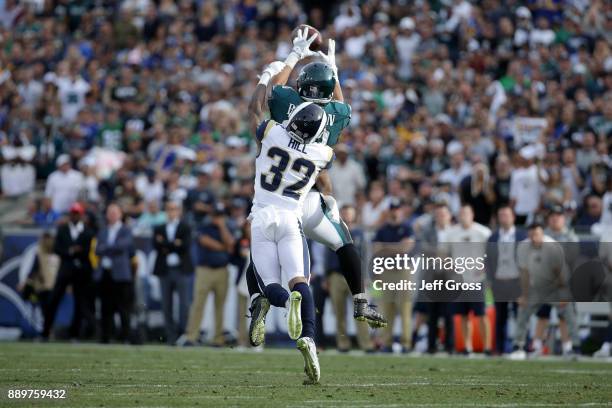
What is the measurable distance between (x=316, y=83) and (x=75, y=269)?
7915 mm

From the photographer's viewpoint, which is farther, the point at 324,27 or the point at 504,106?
the point at 324,27

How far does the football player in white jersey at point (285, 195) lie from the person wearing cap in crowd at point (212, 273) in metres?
6.45

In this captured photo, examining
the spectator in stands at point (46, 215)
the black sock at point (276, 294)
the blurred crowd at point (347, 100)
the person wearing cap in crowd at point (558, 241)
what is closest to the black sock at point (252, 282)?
the black sock at point (276, 294)

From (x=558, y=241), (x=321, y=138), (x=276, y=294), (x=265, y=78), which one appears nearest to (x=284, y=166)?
(x=321, y=138)

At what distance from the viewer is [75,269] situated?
1591 centimetres

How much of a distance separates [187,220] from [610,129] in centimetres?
588

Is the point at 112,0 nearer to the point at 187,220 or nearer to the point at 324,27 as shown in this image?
the point at 324,27

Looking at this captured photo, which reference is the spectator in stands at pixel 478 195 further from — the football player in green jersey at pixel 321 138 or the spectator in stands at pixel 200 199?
the football player in green jersey at pixel 321 138

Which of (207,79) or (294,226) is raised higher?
(207,79)

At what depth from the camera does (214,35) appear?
22.4 meters

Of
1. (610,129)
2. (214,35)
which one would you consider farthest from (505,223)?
(214,35)

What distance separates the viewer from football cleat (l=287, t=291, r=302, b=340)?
27.0 feet

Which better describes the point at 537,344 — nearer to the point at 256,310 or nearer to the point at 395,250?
the point at 395,250

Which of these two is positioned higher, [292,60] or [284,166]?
[292,60]
